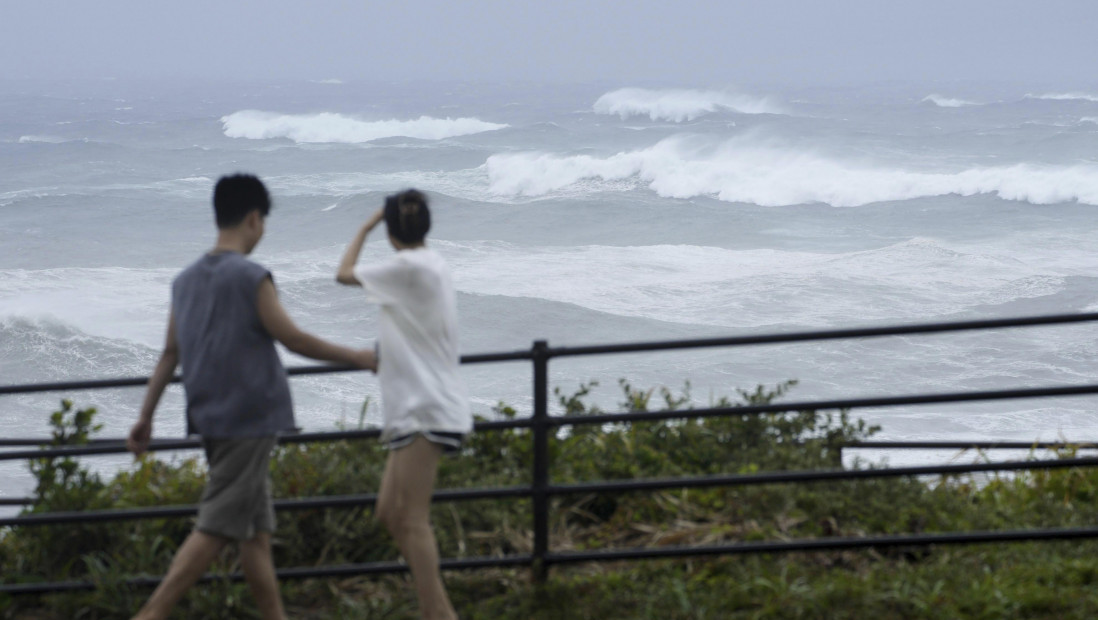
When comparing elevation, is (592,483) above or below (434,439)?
below

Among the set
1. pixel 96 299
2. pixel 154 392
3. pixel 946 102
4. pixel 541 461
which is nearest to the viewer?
pixel 154 392

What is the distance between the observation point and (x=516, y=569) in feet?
13.1

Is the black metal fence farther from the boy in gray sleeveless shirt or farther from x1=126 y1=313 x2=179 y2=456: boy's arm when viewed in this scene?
the boy in gray sleeveless shirt

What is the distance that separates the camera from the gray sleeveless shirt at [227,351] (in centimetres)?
309

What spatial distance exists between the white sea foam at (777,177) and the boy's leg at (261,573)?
3727 centimetres

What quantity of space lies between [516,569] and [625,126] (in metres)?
58.2

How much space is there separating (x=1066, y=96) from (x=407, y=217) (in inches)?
3393

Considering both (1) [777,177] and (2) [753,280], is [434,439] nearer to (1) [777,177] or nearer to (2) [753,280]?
(2) [753,280]

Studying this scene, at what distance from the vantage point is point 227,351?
3.10 metres

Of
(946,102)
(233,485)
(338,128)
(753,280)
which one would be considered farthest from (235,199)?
(946,102)

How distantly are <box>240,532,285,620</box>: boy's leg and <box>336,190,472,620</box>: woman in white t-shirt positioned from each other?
406mm

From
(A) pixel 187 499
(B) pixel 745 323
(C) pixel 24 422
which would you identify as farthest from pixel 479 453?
(B) pixel 745 323

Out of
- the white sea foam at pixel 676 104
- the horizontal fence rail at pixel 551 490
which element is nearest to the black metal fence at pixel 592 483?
the horizontal fence rail at pixel 551 490

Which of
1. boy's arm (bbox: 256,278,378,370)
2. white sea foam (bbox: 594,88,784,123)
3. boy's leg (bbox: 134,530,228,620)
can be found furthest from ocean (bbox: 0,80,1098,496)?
boy's arm (bbox: 256,278,378,370)
